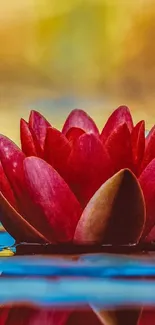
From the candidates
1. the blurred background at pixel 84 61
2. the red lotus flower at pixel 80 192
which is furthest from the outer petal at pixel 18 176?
the blurred background at pixel 84 61

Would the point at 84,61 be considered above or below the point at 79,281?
above

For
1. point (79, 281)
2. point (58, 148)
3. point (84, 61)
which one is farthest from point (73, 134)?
point (84, 61)

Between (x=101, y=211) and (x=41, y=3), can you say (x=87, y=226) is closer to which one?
(x=101, y=211)

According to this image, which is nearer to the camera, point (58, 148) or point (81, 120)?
point (58, 148)

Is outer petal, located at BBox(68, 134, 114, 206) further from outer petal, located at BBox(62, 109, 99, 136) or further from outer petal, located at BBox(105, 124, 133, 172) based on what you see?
outer petal, located at BBox(62, 109, 99, 136)

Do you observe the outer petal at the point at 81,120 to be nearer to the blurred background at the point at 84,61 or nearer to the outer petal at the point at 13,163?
the outer petal at the point at 13,163

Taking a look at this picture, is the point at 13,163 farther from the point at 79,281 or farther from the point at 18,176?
the point at 79,281

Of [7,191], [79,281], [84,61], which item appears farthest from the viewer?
[84,61]
